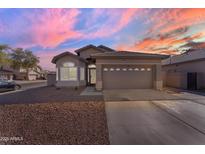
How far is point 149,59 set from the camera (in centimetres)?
1490

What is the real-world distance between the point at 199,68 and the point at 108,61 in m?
8.66

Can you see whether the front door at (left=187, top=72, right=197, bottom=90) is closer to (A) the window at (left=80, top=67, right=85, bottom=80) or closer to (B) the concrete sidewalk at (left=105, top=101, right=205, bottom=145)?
(A) the window at (left=80, top=67, right=85, bottom=80)

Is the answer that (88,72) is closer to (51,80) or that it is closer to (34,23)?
(51,80)

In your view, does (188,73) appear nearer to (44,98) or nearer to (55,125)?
(44,98)

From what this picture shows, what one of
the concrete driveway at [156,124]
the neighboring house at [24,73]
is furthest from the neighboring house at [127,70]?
the neighboring house at [24,73]

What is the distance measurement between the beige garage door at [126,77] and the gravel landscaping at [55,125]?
7139 millimetres

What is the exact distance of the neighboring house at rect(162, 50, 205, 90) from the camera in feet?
52.1

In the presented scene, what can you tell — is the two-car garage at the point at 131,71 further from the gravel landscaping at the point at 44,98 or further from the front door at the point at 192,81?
the gravel landscaping at the point at 44,98

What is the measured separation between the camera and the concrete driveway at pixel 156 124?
4.74 m

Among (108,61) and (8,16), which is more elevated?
(8,16)

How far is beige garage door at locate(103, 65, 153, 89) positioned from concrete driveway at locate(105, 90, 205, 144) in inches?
267

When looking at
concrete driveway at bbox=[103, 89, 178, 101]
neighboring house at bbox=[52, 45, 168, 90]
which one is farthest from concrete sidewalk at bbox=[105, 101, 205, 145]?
neighboring house at bbox=[52, 45, 168, 90]
